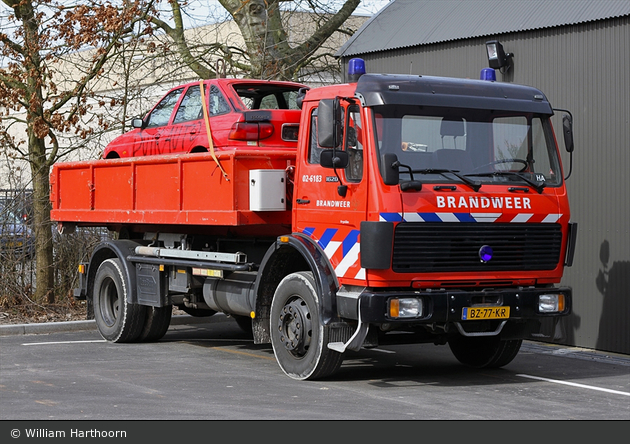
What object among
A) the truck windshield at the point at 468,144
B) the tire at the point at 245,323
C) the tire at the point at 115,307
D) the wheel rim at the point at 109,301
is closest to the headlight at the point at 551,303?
the truck windshield at the point at 468,144

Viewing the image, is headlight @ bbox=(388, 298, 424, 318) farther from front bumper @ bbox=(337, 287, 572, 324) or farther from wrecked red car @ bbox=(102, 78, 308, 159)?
wrecked red car @ bbox=(102, 78, 308, 159)

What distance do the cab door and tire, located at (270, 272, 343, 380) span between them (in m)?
0.43

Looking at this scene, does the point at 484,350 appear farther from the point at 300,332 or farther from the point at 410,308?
the point at 300,332

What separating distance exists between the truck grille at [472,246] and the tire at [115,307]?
4.83 meters

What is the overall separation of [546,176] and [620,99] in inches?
119

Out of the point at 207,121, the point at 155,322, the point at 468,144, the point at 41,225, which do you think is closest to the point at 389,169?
the point at 468,144

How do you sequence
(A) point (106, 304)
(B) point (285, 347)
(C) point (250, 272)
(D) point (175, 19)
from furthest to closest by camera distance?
(D) point (175, 19) → (A) point (106, 304) → (C) point (250, 272) → (B) point (285, 347)

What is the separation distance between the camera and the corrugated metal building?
12.1 m

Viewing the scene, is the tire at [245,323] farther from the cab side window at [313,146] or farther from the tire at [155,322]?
the cab side window at [313,146]

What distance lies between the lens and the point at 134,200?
1212 cm

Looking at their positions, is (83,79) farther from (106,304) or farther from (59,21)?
(106,304)

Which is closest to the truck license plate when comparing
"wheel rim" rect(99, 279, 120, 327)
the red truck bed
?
the red truck bed

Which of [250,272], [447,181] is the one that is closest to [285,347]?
[250,272]

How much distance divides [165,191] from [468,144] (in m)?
3.81
